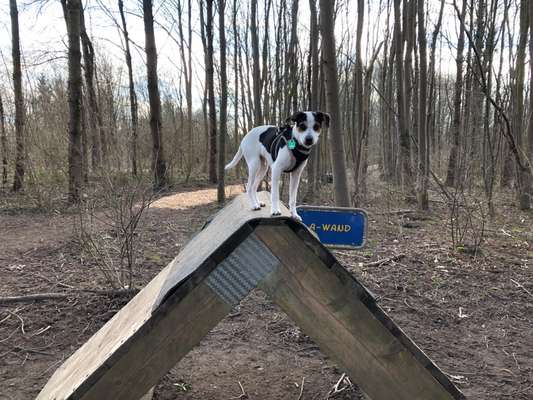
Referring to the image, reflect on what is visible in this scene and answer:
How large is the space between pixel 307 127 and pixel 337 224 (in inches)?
23.3

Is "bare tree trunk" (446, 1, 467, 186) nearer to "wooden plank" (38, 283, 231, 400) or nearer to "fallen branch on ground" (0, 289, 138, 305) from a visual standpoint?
"fallen branch on ground" (0, 289, 138, 305)

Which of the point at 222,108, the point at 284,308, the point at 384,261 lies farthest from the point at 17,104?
the point at 284,308

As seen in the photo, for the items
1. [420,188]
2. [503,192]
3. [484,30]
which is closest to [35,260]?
[420,188]

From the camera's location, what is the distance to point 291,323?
13.7 ft

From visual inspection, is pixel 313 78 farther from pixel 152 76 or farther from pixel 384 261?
pixel 152 76

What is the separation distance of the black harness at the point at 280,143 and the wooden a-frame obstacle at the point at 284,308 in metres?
0.49

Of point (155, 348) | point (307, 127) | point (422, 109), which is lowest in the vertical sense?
point (155, 348)

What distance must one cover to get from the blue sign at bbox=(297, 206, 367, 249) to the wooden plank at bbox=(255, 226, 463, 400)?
59 cm

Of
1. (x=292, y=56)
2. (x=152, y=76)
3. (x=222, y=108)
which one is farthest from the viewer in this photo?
(x=152, y=76)

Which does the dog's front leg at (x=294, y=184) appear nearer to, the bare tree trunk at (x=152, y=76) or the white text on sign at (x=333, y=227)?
the white text on sign at (x=333, y=227)

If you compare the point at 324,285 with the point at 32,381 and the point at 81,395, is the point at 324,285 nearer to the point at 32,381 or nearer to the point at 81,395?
the point at 81,395

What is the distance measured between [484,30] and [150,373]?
8.70m

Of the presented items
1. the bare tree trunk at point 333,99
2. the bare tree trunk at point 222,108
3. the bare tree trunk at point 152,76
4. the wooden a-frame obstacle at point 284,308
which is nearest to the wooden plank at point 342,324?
the wooden a-frame obstacle at point 284,308

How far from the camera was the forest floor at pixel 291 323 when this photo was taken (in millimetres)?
3193
